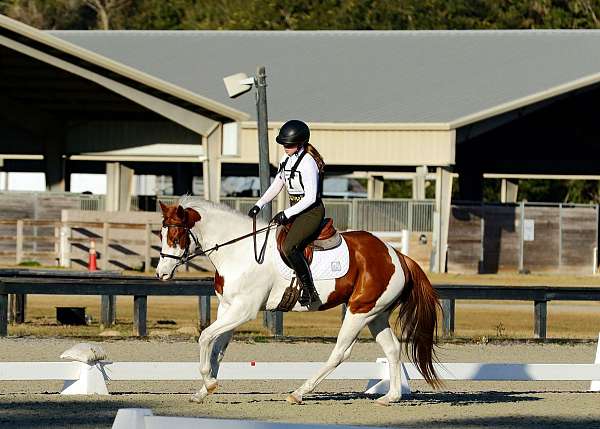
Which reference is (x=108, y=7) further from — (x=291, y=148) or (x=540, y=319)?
(x=291, y=148)

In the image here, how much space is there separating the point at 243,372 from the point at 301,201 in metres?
2.04

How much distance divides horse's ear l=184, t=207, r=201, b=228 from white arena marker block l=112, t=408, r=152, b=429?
6577 mm

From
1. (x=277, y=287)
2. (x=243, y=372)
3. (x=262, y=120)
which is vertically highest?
(x=262, y=120)

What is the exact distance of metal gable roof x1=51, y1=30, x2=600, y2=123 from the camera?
42.4 meters

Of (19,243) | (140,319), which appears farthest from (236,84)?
(19,243)

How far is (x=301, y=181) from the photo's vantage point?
45.0 ft

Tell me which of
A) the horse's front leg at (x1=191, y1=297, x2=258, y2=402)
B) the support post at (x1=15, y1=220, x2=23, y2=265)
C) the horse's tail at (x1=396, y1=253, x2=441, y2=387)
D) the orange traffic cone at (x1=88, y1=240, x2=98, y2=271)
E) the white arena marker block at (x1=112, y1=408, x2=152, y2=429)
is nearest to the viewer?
the white arena marker block at (x1=112, y1=408, x2=152, y2=429)

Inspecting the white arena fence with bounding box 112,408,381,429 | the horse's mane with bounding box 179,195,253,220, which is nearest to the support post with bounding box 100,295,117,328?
the horse's mane with bounding box 179,195,253,220

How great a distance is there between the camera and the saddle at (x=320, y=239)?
13.7 m

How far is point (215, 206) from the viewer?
14.2 m

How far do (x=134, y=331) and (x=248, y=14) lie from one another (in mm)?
63790

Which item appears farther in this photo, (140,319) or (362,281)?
(140,319)

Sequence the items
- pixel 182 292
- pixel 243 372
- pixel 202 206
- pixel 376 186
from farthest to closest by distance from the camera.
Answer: pixel 376 186, pixel 182 292, pixel 243 372, pixel 202 206

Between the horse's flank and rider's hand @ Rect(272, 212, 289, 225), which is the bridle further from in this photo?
the horse's flank
